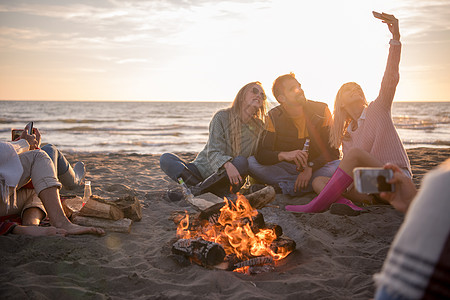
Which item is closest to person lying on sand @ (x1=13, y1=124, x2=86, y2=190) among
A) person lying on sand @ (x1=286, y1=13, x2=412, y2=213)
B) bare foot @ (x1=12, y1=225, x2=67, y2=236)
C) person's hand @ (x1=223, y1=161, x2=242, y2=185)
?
bare foot @ (x1=12, y1=225, x2=67, y2=236)

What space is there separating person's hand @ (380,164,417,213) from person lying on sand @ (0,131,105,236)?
2977 millimetres

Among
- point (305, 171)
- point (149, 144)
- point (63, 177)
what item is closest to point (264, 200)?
point (305, 171)

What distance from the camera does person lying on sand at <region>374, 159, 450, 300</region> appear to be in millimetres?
917

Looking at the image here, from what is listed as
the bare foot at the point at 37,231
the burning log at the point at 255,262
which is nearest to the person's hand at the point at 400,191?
the burning log at the point at 255,262

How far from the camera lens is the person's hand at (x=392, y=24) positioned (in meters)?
3.70

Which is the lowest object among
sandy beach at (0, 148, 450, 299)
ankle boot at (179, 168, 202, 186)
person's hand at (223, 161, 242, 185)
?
sandy beach at (0, 148, 450, 299)

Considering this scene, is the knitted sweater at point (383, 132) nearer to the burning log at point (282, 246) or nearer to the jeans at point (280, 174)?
the jeans at point (280, 174)

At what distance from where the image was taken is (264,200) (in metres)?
3.95

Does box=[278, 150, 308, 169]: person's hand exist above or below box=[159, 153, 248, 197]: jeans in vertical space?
above

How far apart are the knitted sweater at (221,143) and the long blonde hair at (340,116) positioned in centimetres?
106

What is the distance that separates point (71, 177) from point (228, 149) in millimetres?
2346

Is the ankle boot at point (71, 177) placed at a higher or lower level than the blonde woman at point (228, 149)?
lower

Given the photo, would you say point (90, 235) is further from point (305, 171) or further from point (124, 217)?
point (305, 171)

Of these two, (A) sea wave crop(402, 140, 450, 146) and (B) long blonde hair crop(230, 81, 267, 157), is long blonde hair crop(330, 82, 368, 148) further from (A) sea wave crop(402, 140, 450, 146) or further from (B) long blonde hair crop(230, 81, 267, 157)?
(A) sea wave crop(402, 140, 450, 146)
